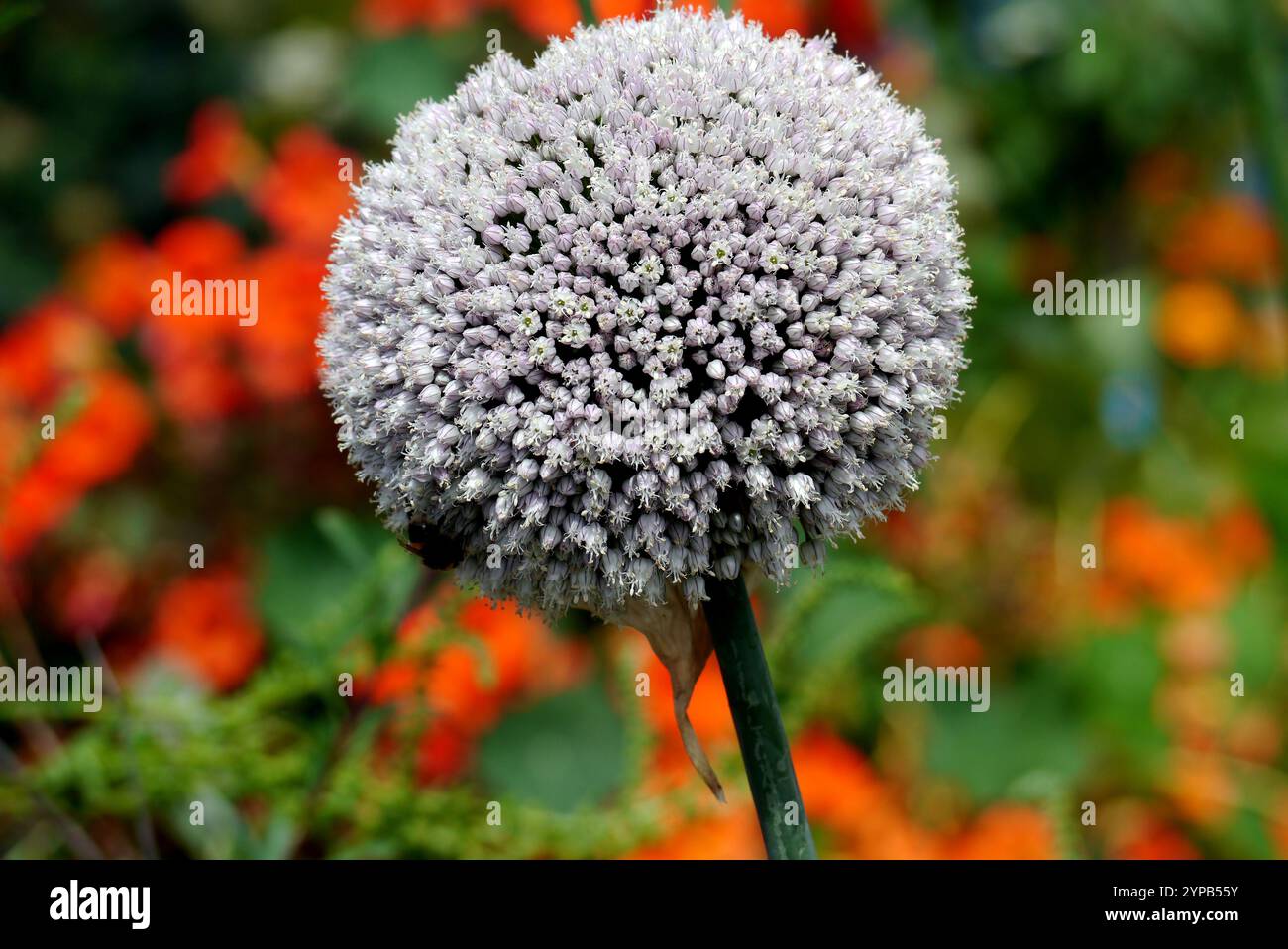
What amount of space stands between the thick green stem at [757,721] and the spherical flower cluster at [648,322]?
2.2 inches

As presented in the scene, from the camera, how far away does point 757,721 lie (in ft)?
3.40

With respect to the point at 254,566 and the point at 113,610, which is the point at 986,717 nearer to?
the point at 254,566

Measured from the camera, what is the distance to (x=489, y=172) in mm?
1019

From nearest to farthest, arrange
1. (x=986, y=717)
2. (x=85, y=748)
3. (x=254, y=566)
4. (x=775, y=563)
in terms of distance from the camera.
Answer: (x=775, y=563), (x=85, y=748), (x=254, y=566), (x=986, y=717)

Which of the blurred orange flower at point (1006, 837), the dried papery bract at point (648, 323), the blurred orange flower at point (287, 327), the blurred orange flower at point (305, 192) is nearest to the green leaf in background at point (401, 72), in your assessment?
the blurred orange flower at point (305, 192)

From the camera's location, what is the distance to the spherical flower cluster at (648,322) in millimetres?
962

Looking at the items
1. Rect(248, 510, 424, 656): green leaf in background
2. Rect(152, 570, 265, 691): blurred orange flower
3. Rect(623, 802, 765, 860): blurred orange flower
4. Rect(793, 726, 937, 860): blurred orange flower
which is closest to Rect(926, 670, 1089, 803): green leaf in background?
Rect(793, 726, 937, 860): blurred orange flower

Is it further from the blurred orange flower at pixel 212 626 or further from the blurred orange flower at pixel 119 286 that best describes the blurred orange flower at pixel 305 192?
the blurred orange flower at pixel 212 626

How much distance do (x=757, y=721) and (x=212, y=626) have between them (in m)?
1.60

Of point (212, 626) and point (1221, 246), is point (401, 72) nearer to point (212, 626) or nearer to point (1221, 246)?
point (212, 626)

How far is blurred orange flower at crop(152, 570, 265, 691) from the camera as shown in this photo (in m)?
2.25
